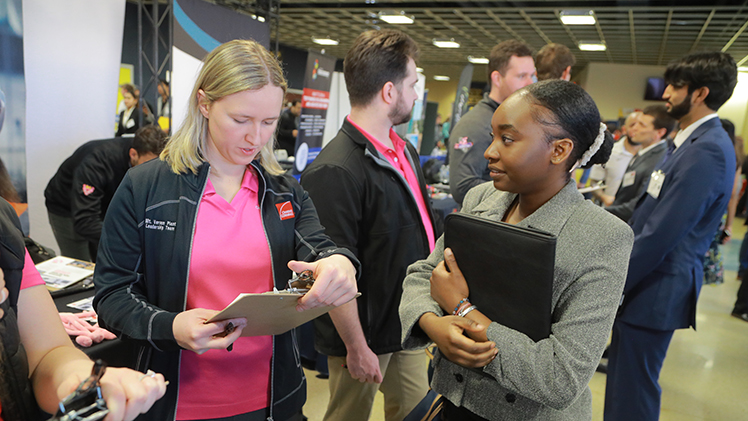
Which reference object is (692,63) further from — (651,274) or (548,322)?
(548,322)

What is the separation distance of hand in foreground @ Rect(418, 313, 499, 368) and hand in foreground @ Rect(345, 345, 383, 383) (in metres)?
0.59

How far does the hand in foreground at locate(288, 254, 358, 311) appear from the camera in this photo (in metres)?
1.03

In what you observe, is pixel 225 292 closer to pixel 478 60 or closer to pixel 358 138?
pixel 358 138

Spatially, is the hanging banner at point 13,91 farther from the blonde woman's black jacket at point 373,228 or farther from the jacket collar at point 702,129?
the jacket collar at point 702,129

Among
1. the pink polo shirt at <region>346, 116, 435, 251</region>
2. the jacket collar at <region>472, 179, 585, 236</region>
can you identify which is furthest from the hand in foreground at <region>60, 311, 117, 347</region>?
the jacket collar at <region>472, 179, 585, 236</region>

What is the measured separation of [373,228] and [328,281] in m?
0.69

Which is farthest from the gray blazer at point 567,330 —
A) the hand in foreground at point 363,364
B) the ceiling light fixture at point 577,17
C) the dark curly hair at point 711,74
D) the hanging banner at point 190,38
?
the ceiling light fixture at point 577,17

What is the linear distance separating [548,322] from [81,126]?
151 inches

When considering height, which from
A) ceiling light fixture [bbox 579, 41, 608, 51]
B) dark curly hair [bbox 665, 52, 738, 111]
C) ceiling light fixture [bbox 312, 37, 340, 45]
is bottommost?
dark curly hair [bbox 665, 52, 738, 111]

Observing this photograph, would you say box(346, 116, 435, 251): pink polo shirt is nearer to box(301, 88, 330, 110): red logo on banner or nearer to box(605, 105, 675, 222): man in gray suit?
box(605, 105, 675, 222): man in gray suit

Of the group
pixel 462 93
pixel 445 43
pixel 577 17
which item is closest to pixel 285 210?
pixel 462 93

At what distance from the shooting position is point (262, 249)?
3.94ft

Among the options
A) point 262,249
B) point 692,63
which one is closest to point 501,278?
point 262,249

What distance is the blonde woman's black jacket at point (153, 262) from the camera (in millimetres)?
1045
